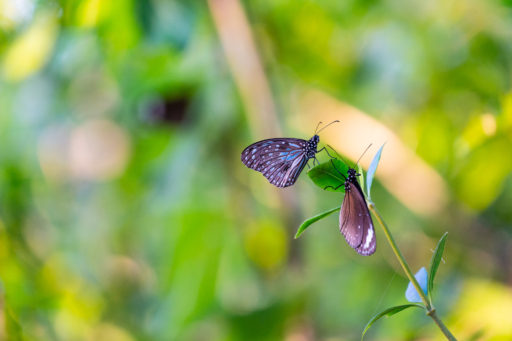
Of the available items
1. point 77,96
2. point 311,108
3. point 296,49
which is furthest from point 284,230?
point 77,96

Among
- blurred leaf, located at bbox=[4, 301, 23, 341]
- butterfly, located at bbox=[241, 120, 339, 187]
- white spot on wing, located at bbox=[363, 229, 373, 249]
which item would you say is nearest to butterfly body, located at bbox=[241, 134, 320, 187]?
butterfly, located at bbox=[241, 120, 339, 187]

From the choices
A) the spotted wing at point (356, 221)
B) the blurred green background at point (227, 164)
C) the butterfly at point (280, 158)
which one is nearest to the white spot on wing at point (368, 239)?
the spotted wing at point (356, 221)

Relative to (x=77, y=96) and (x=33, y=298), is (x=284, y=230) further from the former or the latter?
(x=77, y=96)

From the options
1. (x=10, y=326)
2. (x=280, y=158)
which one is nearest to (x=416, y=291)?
(x=280, y=158)

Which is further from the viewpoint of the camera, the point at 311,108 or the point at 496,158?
the point at 311,108

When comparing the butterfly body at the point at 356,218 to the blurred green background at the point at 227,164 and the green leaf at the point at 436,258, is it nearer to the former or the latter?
the green leaf at the point at 436,258

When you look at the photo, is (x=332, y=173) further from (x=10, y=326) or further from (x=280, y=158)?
(x=10, y=326)
